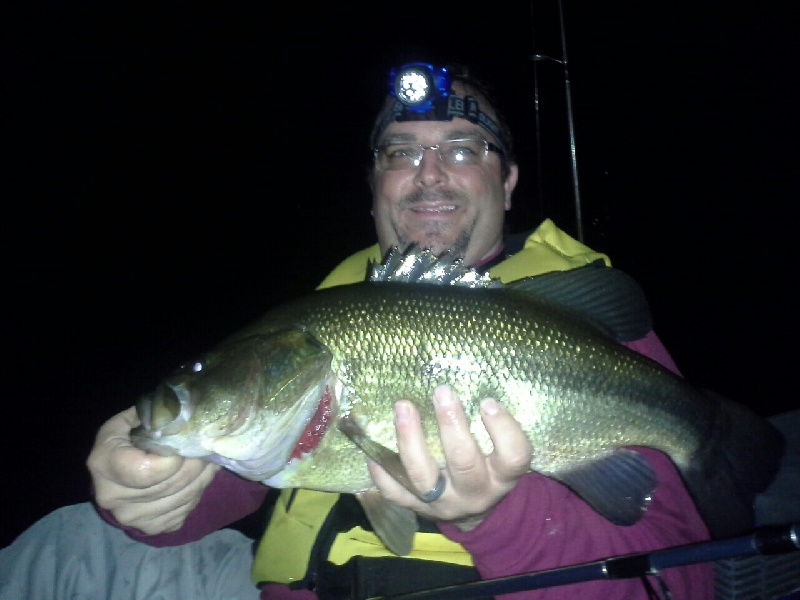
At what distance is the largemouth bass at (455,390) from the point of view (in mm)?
1686

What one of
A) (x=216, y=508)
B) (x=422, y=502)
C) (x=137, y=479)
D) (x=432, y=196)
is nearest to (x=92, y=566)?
(x=216, y=508)

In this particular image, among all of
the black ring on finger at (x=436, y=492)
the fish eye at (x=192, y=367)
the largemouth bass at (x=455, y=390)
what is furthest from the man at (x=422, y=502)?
the fish eye at (x=192, y=367)

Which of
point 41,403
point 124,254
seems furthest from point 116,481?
point 124,254

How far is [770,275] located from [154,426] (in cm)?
1636

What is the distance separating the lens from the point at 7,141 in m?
26.6

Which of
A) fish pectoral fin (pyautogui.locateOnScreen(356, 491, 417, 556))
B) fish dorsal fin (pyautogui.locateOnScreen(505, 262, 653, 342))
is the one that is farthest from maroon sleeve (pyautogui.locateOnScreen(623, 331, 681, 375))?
fish pectoral fin (pyautogui.locateOnScreen(356, 491, 417, 556))

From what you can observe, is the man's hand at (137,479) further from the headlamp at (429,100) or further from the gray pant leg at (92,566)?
the headlamp at (429,100)

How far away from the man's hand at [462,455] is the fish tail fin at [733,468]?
0.71 m

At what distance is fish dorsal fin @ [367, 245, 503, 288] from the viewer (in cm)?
196

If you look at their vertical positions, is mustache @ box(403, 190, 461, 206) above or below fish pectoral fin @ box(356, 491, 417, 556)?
above

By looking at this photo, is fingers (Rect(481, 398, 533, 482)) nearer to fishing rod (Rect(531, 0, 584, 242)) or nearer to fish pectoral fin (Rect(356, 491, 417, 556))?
fish pectoral fin (Rect(356, 491, 417, 556))

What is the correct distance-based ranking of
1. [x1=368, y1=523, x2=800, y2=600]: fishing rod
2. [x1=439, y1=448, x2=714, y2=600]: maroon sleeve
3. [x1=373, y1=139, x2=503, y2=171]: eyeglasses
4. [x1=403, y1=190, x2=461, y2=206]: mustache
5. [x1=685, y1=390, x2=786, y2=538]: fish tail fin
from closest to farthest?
[x1=368, y1=523, x2=800, y2=600]: fishing rod → [x1=439, y1=448, x2=714, y2=600]: maroon sleeve → [x1=685, y1=390, x2=786, y2=538]: fish tail fin → [x1=403, y1=190, x2=461, y2=206]: mustache → [x1=373, y1=139, x2=503, y2=171]: eyeglasses

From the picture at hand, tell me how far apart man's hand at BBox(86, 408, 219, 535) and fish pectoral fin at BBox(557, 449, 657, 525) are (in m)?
1.21

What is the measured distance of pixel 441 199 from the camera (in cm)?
266
